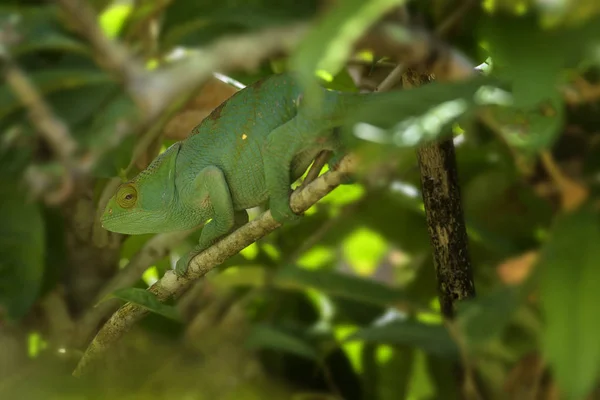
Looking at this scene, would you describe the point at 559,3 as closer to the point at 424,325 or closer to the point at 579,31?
the point at 579,31

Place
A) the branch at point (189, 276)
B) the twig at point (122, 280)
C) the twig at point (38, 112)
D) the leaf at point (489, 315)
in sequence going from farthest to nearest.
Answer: the twig at point (122, 280)
the branch at point (189, 276)
the twig at point (38, 112)
the leaf at point (489, 315)


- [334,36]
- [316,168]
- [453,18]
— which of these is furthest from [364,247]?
[334,36]

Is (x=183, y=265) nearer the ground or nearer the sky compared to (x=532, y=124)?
nearer the ground

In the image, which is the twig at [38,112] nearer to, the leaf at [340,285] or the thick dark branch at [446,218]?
the leaf at [340,285]

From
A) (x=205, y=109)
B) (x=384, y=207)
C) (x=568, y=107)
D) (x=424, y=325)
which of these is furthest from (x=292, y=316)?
(x=568, y=107)

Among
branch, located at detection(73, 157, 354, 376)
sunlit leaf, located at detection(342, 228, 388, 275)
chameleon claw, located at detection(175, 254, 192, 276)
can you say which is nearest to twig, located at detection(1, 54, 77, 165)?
→ branch, located at detection(73, 157, 354, 376)

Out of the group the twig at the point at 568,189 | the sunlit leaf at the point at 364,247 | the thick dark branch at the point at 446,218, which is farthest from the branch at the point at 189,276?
the sunlit leaf at the point at 364,247

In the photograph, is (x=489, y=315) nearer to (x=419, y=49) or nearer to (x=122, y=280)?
(x=419, y=49)

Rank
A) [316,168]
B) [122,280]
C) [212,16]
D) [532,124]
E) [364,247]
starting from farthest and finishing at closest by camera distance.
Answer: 1. [364,247]
2. [122,280]
3. [316,168]
4. [212,16]
5. [532,124]
